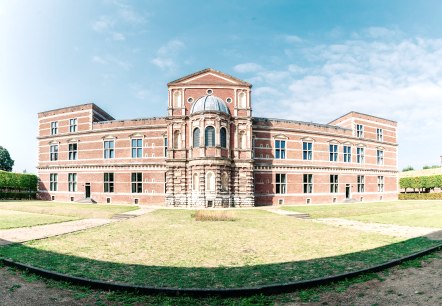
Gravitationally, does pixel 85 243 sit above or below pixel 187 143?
below

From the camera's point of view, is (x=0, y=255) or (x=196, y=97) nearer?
(x=0, y=255)

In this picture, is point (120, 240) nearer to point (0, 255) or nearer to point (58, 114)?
point (0, 255)

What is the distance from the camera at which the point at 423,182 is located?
49.9 meters

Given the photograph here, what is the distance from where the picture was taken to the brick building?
103ft

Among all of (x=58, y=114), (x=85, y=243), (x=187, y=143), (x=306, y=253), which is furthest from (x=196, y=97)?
(x=306, y=253)

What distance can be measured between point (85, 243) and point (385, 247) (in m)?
11.9

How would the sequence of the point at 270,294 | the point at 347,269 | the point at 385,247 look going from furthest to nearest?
1. the point at 385,247
2. the point at 347,269
3. the point at 270,294

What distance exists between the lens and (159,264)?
8.45 metres

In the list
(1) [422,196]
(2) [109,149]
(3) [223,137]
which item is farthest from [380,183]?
(2) [109,149]

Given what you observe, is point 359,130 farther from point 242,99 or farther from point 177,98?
point 177,98

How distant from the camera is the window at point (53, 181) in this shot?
4012cm

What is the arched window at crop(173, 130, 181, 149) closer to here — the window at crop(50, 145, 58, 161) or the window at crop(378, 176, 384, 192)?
the window at crop(50, 145, 58, 161)

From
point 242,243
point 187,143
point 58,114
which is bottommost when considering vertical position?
point 242,243

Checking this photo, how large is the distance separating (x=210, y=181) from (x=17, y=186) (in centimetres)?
3186
